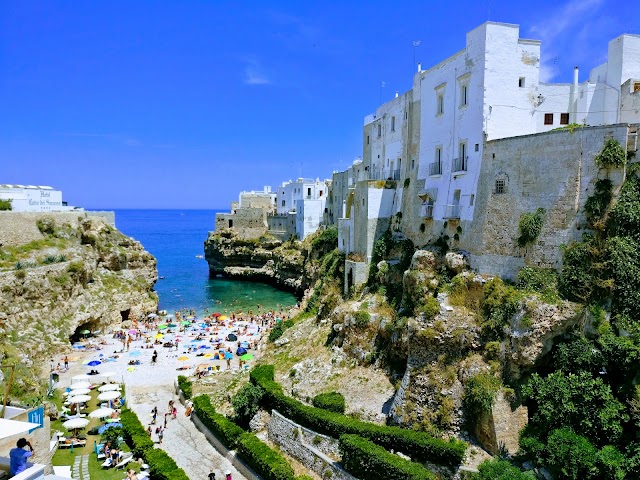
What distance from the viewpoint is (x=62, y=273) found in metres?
38.5

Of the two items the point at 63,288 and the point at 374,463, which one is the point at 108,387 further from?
the point at 374,463

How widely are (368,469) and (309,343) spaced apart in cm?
1238

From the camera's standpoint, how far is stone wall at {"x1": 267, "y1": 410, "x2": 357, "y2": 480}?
63.8 ft

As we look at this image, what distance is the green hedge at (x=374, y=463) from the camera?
1691 cm

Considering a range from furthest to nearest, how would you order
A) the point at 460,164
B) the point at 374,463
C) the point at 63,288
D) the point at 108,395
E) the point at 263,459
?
the point at 63,288
the point at 108,395
the point at 460,164
the point at 263,459
the point at 374,463

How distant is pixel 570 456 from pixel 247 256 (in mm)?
63120

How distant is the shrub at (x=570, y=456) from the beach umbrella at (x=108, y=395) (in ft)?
74.6

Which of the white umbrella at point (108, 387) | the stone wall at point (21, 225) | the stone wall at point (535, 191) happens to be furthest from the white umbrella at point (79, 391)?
the stone wall at point (535, 191)

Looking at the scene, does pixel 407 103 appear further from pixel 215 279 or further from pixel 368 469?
pixel 215 279

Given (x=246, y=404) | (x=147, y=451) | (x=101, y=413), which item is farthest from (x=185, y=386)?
(x=147, y=451)

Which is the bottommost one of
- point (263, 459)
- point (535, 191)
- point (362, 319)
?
point (263, 459)

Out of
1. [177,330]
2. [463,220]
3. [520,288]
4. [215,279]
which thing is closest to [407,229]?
[463,220]

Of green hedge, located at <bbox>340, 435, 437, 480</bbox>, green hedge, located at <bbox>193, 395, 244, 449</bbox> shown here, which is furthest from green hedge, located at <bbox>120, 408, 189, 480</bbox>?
green hedge, located at <bbox>340, 435, 437, 480</bbox>

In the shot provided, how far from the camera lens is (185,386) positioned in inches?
1144
